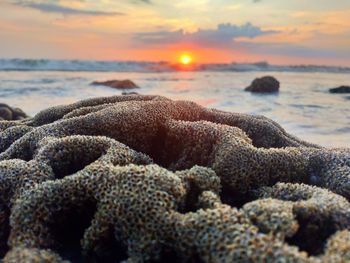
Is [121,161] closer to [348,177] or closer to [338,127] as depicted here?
[348,177]

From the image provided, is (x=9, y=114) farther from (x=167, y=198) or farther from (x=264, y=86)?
(x=264, y=86)

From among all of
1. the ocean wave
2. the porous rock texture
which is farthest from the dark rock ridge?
the ocean wave

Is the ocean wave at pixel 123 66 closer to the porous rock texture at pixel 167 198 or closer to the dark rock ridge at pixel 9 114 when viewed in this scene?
the dark rock ridge at pixel 9 114

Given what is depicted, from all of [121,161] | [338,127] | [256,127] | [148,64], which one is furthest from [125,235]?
[148,64]

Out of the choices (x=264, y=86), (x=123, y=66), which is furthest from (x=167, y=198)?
(x=123, y=66)

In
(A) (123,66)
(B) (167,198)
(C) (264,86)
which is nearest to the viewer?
(B) (167,198)
